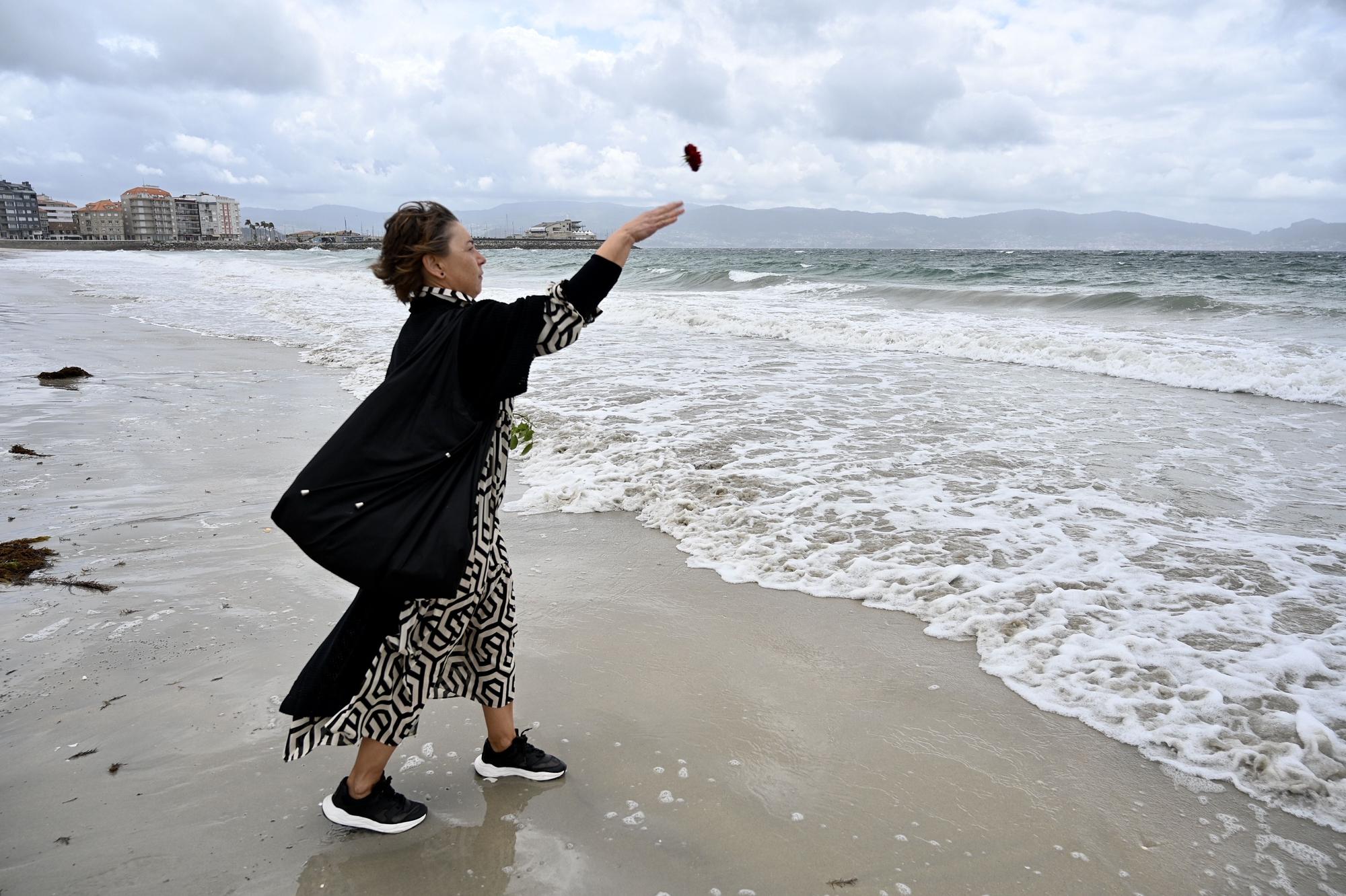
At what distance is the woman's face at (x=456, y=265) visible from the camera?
7.72 feet

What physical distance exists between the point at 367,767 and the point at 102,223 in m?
187

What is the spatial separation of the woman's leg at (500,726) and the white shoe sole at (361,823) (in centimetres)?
33

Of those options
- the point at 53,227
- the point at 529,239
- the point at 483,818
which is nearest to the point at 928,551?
the point at 483,818

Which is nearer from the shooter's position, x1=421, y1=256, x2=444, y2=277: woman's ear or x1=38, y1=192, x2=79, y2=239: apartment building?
x1=421, y1=256, x2=444, y2=277: woman's ear

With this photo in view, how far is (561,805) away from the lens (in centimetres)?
262

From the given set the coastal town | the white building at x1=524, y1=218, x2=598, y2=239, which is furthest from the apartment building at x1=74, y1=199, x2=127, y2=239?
the white building at x1=524, y1=218, x2=598, y2=239

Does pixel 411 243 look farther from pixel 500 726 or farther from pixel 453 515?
pixel 500 726

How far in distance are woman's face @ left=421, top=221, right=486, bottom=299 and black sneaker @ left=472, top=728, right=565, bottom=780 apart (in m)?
1.49

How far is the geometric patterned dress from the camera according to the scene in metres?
2.39

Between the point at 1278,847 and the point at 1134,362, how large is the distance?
11910 mm

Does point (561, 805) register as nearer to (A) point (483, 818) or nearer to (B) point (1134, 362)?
(A) point (483, 818)

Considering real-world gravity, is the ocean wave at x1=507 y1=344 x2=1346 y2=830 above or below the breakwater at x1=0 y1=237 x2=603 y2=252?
below

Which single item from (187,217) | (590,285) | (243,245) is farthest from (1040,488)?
(187,217)

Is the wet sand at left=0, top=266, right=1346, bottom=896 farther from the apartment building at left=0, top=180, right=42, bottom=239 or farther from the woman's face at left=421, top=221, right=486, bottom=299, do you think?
the apartment building at left=0, top=180, right=42, bottom=239
